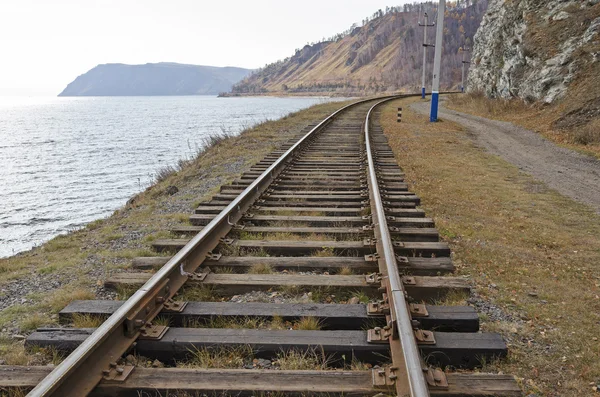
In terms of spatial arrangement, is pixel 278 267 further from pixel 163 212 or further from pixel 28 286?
pixel 163 212

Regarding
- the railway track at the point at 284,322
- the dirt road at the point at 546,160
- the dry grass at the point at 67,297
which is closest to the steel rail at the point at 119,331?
the railway track at the point at 284,322

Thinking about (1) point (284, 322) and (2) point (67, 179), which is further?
(2) point (67, 179)

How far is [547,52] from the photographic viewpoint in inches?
858

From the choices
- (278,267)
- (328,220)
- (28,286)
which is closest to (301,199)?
(328,220)

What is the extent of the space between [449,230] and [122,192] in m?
14.0

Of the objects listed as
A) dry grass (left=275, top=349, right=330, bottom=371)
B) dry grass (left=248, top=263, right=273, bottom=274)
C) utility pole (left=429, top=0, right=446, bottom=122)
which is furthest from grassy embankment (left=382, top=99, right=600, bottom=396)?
utility pole (left=429, top=0, right=446, bottom=122)

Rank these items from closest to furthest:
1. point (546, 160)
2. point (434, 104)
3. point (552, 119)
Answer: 1. point (546, 160)
2. point (552, 119)
3. point (434, 104)

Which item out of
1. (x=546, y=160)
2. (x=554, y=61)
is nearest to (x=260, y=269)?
(x=546, y=160)

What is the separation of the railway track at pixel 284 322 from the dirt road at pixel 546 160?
16.5 ft

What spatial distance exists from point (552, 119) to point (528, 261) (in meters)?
15.5

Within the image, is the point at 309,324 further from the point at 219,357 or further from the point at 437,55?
the point at 437,55

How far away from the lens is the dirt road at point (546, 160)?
9.04 meters

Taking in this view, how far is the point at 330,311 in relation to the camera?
11.1 ft

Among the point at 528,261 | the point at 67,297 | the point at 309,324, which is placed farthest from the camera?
the point at 528,261
